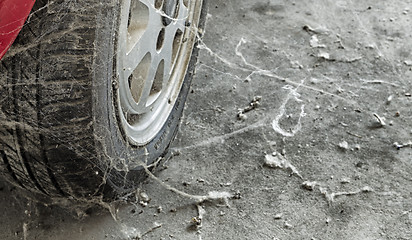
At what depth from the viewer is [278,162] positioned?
2.19 m

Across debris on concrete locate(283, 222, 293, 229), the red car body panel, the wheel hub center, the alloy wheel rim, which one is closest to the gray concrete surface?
debris on concrete locate(283, 222, 293, 229)

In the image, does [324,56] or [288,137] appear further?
[324,56]

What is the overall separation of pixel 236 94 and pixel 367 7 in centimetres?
98

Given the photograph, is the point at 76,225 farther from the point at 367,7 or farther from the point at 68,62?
the point at 367,7

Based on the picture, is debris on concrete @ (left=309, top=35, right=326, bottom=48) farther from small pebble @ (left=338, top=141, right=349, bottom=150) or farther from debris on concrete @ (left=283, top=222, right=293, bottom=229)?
debris on concrete @ (left=283, top=222, right=293, bottom=229)

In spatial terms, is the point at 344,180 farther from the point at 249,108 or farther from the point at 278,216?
the point at 249,108

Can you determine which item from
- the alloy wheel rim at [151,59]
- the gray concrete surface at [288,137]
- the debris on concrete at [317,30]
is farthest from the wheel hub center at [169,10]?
the debris on concrete at [317,30]

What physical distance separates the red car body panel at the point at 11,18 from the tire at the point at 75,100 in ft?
0.14

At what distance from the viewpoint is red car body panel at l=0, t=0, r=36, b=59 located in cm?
129

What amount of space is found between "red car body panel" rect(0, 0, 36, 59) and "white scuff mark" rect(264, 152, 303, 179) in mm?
1176

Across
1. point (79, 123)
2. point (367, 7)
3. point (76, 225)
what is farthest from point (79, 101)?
point (367, 7)

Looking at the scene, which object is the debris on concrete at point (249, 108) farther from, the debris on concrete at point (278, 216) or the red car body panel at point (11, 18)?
the red car body panel at point (11, 18)

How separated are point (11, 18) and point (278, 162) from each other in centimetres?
123

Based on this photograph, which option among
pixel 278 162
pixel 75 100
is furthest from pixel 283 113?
pixel 75 100
